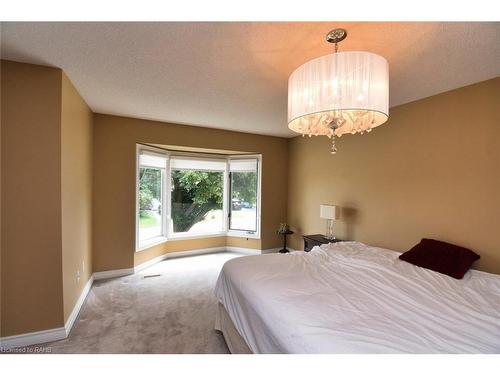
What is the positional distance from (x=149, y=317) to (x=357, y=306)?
6.85 feet

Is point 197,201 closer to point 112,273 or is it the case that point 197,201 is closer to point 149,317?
point 112,273

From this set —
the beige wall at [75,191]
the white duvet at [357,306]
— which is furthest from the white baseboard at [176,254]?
the white duvet at [357,306]

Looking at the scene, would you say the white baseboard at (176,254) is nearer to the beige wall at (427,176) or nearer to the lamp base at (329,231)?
the lamp base at (329,231)

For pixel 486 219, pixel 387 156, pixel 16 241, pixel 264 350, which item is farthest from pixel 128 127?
pixel 486 219

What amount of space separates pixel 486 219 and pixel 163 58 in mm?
3221

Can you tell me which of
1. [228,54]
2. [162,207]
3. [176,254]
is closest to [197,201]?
[162,207]

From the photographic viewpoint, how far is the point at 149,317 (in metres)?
2.30

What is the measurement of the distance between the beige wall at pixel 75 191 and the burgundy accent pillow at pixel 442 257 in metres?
3.37

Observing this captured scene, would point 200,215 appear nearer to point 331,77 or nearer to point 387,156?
point 387,156

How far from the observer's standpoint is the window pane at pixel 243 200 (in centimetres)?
461

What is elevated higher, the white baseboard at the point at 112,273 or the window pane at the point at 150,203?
the window pane at the point at 150,203

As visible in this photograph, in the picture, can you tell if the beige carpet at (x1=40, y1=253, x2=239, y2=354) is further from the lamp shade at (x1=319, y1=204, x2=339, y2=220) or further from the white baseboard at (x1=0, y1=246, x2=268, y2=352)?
the lamp shade at (x1=319, y1=204, x2=339, y2=220)

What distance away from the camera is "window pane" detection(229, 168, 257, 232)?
461cm

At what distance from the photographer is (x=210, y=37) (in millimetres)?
1479
